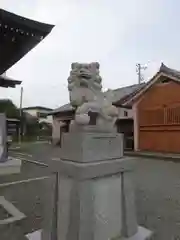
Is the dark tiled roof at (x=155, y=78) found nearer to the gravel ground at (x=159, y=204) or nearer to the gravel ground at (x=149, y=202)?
the gravel ground at (x=159, y=204)

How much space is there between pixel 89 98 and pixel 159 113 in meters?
11.3

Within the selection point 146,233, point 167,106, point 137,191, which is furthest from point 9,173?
point 167,106

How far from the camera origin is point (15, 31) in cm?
488

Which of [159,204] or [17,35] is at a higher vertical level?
[17,35]

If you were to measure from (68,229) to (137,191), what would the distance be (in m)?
3.32

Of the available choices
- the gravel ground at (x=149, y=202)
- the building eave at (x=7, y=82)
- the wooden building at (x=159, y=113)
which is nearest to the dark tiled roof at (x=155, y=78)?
the wooden building at (x=159, y=113)

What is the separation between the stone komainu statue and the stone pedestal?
5.0 inches

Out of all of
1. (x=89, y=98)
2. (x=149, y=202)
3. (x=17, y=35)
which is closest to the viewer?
(x=89, y=98)

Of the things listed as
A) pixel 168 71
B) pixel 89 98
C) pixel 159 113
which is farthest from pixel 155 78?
pixel 89 98

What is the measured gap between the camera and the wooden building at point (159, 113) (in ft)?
40.6

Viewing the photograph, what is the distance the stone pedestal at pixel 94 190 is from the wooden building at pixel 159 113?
10277 millimetres

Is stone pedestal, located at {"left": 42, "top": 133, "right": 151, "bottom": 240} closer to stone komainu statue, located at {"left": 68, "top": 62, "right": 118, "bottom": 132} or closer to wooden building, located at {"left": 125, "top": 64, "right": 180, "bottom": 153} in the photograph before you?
stone komainu statue, located at {"left": 68, "top": 62, "right": 118, "bottom": 132}

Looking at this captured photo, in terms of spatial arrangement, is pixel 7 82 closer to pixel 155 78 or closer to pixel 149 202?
pixel 149 202

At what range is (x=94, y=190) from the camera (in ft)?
7.45
